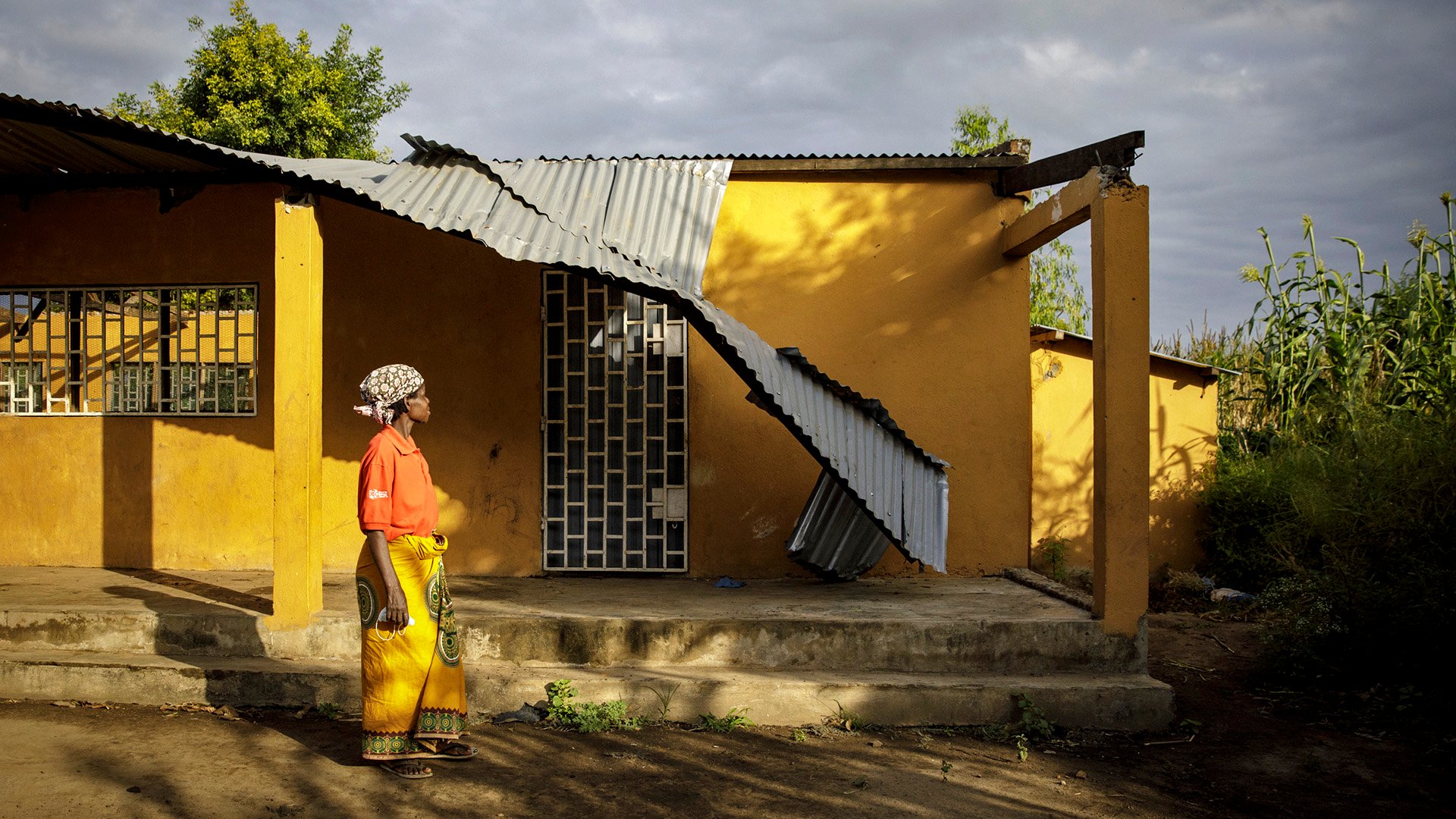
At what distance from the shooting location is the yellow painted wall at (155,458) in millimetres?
6871

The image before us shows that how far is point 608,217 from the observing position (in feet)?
20.0

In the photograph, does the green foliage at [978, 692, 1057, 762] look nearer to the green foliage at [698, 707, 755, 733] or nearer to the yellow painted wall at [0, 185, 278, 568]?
the green foliage at [698, 707, 755, 733]

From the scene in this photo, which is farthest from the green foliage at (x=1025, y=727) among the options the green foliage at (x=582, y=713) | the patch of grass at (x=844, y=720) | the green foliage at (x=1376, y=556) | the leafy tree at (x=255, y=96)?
the leafy tree at (x=255, y=96)

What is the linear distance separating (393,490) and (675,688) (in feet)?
6.06

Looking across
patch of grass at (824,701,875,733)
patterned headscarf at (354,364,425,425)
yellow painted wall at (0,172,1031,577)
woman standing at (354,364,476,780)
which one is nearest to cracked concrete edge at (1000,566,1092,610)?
yellow painted wall at (0,172,1031,577)

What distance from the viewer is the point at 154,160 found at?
622 cm

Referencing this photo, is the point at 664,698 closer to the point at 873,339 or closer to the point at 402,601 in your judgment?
the point at 402,601

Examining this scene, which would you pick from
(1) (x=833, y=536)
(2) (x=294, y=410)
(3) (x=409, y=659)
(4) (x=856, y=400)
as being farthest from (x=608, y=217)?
(3) (x=409, y=659)

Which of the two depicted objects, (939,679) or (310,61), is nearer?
(939,679)

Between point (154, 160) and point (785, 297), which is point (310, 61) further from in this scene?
point (785, 297)

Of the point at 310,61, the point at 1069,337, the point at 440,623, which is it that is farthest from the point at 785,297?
the point at 310,61

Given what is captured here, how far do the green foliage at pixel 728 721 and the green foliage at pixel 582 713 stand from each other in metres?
0.36

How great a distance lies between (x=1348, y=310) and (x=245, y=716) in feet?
31.2

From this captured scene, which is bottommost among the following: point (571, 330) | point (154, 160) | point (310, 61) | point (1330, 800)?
point (1330, 800)
